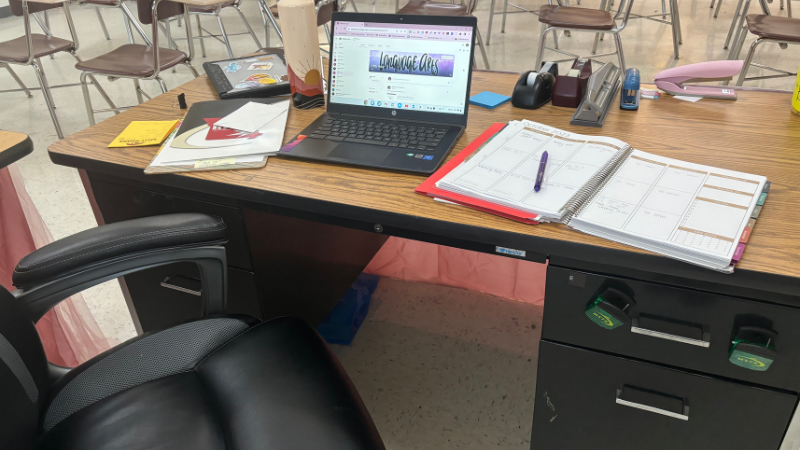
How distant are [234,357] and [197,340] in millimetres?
87

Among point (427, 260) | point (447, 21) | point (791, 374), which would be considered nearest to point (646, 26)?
point (427, 260)

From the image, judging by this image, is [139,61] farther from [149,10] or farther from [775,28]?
[775,28]

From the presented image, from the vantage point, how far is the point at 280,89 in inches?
53.4

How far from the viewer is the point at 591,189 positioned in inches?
33.8

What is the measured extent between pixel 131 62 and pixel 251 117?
1829mm

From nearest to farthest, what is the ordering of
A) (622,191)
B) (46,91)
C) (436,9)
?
1. (622,191)
2. (46,91)
3. (436,9)

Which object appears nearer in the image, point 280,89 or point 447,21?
point 447,21

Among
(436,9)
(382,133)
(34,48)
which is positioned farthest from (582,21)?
(34,48)

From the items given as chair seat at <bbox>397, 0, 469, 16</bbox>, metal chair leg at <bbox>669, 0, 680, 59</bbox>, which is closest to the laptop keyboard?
chair seat at <bbox>397, 0, 469, 16</bbox>

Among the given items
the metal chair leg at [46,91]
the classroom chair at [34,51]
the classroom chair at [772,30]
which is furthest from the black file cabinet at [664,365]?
the metal chair leg at [46,91]

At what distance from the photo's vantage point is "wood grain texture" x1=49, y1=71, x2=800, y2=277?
2.58ft

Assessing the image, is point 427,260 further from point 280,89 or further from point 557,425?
point 557,425

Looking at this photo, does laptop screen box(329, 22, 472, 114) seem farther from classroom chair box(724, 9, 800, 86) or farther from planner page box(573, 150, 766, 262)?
classroom chair box(724, 9, 800, 86)

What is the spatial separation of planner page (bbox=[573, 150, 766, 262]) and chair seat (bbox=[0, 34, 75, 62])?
9.96 feet
